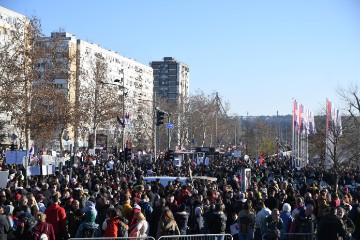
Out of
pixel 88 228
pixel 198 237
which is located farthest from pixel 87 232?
pixel 198 237

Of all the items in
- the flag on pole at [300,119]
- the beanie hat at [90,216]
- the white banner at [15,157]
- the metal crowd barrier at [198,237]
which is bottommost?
the metal crowd barrier at [198,237]

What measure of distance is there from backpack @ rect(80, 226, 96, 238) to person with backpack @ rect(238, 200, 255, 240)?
128 inches

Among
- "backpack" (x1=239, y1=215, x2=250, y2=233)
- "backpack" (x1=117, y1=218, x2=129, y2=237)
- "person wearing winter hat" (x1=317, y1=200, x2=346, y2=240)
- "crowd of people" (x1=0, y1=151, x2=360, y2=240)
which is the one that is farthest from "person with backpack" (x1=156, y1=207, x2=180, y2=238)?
"person wearing winter hat" (x1=317, y1=200, x2=346, y2=240)

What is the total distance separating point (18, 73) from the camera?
Result: 43219mm

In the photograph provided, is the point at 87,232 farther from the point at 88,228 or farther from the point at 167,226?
the point at 167,226

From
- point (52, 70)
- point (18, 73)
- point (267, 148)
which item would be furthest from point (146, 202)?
point (267, 148)

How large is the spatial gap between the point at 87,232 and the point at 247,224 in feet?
11.3

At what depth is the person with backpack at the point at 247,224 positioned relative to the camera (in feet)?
47.5

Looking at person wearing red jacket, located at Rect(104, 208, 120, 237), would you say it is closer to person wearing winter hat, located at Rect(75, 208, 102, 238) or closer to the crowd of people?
the crowd of people

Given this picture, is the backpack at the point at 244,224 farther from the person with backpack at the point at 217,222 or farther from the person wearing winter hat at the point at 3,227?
the person wearing winter hat at the point at 3,227

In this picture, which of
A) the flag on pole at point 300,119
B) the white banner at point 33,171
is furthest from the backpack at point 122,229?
the flag on pole at point 300,119

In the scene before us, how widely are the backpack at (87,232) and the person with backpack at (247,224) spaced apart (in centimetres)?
325

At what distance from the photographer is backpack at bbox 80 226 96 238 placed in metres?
13.0

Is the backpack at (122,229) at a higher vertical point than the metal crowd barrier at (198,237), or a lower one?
higher
